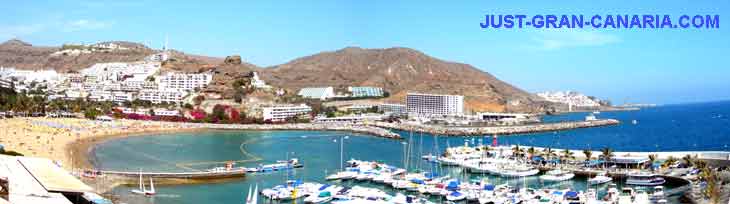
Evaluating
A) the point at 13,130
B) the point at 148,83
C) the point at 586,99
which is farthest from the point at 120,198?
the point at 586,99

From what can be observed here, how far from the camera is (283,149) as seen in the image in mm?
35688

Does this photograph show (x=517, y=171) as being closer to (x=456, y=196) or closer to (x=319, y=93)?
(x=456, y=196)

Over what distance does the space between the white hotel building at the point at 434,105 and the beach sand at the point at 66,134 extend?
29.3 meters

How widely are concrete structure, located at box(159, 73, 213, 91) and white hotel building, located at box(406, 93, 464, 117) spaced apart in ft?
71.1

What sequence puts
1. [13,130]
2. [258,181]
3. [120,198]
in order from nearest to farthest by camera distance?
[120,198], [258,181], [13,130]

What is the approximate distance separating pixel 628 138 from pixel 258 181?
110 ft

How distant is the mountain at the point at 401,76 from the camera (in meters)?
91.0

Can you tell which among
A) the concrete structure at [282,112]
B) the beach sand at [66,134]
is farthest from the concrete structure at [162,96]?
the beach sand at [66,134]

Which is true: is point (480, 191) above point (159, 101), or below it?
below

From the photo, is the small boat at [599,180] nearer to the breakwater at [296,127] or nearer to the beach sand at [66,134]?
the beach sand at [66,134]

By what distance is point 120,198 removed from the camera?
765 inches

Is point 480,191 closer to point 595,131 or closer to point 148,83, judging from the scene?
point 595,131

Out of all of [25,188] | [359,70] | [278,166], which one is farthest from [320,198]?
[359,70]

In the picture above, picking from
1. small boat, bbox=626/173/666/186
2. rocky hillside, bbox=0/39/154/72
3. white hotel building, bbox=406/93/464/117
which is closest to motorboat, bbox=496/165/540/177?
small boat, bbox=626/173/666/186
